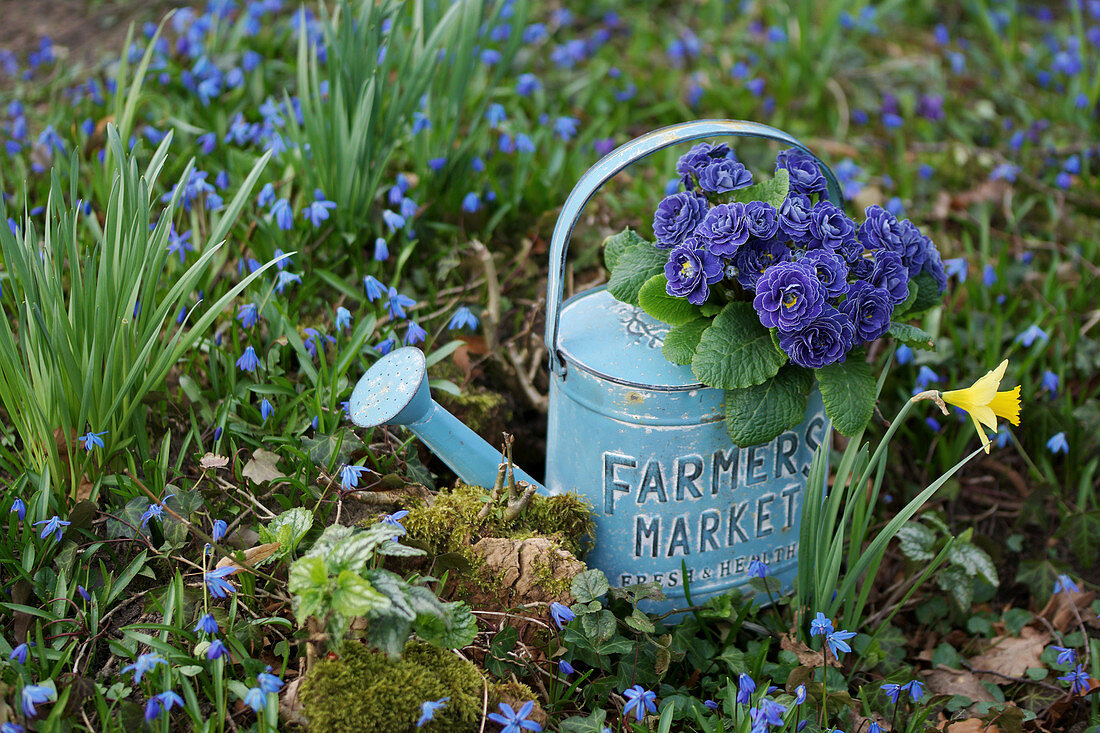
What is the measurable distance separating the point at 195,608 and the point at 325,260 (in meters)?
0.99

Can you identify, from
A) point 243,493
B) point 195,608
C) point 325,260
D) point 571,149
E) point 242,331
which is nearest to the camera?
point 195,608

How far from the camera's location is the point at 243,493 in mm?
1813

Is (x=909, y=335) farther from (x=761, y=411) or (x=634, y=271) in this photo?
(x=634, y=271)

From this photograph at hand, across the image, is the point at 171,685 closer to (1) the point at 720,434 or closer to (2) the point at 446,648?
(2) the point at 446,648

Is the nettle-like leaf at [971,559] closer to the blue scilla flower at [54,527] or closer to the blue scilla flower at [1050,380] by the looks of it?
the blue scilla flower at [1050,380]

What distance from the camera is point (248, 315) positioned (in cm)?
199

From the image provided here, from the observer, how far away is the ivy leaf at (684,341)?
1.67m

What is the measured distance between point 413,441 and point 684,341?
67cm

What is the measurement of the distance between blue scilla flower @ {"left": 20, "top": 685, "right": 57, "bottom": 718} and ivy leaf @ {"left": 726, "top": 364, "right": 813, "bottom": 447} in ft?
3.86

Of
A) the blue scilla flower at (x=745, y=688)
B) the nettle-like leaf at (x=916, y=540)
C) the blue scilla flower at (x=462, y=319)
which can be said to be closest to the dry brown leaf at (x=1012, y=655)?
the nettle-like leaf at (x=916, y=540)

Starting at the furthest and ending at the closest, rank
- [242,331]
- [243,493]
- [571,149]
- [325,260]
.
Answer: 1. [571,149]
2. [325,260]
3. [242,331]
4. [243,493]

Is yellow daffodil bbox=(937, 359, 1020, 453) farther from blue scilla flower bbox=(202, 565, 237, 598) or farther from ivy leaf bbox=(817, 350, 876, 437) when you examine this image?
blue scilla flower bbox=(202, 565, 237, 598)

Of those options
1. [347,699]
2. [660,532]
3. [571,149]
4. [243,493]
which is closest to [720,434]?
[660,532]

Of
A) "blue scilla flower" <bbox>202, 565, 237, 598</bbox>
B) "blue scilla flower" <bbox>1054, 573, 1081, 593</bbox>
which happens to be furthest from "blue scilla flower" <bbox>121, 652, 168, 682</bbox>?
"blue scilla flower" <bbox>1054, 573, 1081, 593</bbox>
